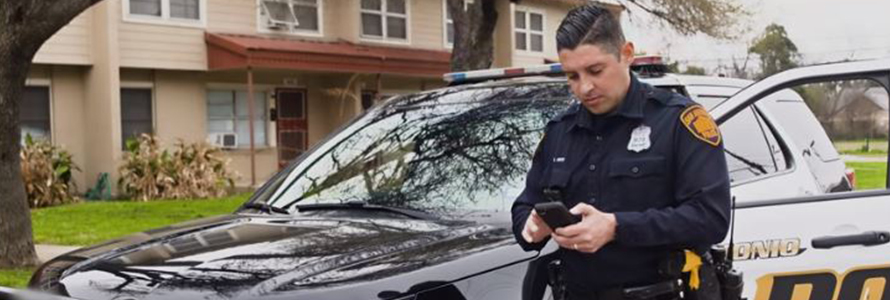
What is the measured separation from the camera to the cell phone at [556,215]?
2000 millimetres

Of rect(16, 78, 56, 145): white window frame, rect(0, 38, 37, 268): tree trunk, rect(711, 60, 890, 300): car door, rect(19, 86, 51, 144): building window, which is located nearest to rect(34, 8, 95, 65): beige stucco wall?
rect(16, 78, 56, 145): white window frame

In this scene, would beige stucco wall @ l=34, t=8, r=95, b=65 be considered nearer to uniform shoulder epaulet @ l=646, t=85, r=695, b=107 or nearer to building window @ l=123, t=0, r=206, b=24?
building window @ l=123, t=0, r=206, b=24

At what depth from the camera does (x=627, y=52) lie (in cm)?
228

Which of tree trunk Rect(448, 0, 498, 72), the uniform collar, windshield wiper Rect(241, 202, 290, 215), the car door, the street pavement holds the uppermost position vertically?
tree trunk Rect(448, 0, 498, 72)

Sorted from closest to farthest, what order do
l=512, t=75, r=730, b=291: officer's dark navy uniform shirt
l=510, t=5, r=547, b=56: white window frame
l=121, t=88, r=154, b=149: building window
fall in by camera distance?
l=512, t=75, r=730, b=291: officer's dark navy uniform shirt < l=121, t=88, r=154, b=149: building window < l=510, t=5, r=547, b=56: white window frame

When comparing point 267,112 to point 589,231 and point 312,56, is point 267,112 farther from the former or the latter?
point 589,231

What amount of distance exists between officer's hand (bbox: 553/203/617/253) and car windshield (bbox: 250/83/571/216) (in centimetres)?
106

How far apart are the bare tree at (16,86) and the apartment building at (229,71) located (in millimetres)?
8236

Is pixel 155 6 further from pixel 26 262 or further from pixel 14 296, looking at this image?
pixel 14 296

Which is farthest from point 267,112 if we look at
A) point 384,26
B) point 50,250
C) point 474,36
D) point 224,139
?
point 50,250

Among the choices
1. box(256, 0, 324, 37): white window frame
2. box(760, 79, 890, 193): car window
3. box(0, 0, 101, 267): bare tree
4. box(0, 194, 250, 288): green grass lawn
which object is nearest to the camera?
box(760, 79, 890, 193): car window

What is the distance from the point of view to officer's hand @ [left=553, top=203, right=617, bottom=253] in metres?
2.01

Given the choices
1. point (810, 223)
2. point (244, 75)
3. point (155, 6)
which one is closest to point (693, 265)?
point (810, 223)

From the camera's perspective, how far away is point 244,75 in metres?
18.3
